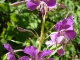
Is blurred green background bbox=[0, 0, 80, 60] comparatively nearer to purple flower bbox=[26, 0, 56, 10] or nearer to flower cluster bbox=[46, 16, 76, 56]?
flower cluster bbox=[46, 16, 76, 56]

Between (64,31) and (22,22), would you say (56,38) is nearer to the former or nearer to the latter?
(64,31)

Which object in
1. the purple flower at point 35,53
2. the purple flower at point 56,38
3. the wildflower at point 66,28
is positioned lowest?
the purple flower at point 35,53

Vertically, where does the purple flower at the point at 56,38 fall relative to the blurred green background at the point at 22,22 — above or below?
above

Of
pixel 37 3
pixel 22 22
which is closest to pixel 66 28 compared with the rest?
pixel 37 3

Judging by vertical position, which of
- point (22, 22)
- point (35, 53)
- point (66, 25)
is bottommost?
point (22, 22)

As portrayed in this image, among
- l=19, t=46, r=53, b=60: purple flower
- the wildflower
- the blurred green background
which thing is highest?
the wildflower

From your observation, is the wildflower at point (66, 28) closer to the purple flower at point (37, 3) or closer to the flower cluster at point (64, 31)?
the flower cluster at point (64, 31)

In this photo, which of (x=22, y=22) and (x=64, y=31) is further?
Result: (x=22, y=22)

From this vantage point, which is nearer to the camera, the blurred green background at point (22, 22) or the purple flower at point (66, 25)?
the purple flower at point (66, 25)

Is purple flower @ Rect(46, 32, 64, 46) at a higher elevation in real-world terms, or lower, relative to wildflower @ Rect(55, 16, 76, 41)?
lower

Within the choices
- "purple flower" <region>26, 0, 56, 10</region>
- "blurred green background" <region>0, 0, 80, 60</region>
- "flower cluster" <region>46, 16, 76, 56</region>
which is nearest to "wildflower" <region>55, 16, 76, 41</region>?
"flower cluster" <region>46, 16, 76, 56</region>

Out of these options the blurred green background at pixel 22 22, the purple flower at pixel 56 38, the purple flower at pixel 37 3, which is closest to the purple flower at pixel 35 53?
the purple flower at pixel 56 38

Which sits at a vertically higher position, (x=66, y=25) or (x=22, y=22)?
(x=66, y=25)
